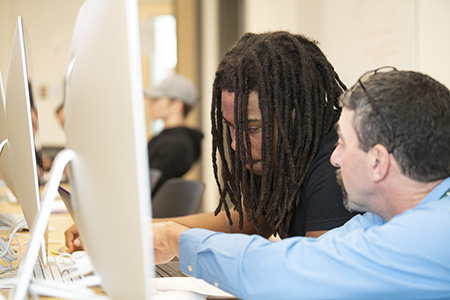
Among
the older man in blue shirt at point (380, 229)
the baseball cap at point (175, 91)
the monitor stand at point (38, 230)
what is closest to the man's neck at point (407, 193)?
the older man in blue shirt at point (380, 229)

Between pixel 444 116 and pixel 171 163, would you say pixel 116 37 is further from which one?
pixel 171 163

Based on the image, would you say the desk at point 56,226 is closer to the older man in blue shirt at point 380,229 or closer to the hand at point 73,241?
the hand at point 73,241

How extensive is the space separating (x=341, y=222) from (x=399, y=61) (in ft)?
4.84

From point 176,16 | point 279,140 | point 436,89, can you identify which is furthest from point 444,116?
point 176,16

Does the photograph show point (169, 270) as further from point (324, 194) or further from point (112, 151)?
point (112, 151)

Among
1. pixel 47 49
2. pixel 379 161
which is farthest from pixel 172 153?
pixel 47 49

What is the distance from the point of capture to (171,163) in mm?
3301

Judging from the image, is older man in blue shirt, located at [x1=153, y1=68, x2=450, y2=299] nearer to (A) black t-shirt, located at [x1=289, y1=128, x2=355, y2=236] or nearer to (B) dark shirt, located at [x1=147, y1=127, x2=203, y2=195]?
(A) black t-shirt, located at [x1=289, y1=128, x2=355, y2=236]

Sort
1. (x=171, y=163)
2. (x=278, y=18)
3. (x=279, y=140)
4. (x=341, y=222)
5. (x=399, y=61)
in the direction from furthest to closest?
(x=278, y=18), (x=171, y=163), (x=399, y=61), (x=279, y=140), (x=341, y=222)

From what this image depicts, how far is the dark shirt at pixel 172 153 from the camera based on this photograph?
328cm

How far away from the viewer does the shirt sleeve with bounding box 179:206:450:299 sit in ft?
2.53

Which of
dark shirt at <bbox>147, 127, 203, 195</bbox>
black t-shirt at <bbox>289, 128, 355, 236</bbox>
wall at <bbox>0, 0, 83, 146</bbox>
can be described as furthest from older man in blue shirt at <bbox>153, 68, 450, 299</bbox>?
wall at <bbox>0, 0, 83, 146</bbox>

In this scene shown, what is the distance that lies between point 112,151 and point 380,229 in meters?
0.40

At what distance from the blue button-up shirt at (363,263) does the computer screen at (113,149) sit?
0.23 m
